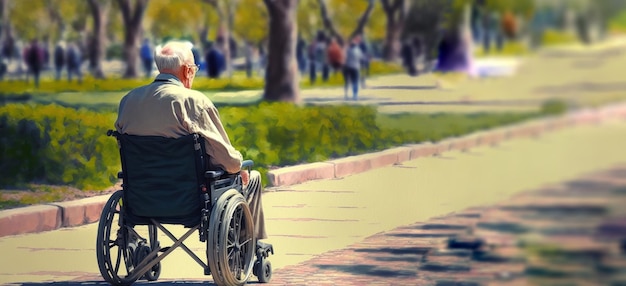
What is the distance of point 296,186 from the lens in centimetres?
1220

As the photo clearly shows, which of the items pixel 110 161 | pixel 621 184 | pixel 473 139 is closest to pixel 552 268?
pixel 621 184

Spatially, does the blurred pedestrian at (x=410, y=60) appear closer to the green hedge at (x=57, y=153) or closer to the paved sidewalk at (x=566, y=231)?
the green hedge at (x=57, y=153)

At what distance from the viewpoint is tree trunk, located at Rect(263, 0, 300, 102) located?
85.6ft

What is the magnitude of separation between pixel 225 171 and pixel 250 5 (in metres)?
67.3

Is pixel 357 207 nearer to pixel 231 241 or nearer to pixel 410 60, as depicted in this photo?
pixel 231 241

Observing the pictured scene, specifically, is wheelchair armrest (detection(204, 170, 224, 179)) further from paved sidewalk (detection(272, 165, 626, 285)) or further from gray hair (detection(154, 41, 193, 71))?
paved sidewalk (detection(272, 165, 626, 285))

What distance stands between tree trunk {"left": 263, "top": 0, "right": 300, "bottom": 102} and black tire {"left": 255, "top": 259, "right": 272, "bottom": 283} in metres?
19.7

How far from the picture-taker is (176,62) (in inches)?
→ 237

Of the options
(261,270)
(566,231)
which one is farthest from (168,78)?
(566,231)

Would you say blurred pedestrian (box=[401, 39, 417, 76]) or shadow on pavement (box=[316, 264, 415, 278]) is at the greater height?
blurred pedestrian (box=[401, 39, 417, 76])

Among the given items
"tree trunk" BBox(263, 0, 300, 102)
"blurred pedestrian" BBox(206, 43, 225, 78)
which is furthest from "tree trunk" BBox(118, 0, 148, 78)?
"tree trunk" BBox(263, 0, 300, 102)

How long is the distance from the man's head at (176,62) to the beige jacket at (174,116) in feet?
0.15

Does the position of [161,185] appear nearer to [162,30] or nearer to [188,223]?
[188,223]

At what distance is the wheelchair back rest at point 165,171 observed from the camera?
19.1 ft
